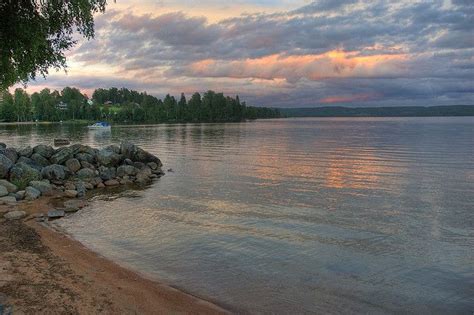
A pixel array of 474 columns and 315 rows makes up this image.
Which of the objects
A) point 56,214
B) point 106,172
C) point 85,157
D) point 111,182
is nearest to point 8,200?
point 56,214

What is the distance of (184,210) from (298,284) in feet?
38.4

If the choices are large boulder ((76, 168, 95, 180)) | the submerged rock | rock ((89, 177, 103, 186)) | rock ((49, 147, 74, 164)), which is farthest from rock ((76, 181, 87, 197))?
the submerged rock

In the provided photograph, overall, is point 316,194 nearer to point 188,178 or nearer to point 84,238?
point 188,178

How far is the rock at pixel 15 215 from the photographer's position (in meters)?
19.8

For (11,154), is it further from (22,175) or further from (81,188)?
(81,188)

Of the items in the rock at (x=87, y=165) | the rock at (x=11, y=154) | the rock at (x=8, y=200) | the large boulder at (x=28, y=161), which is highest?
the rock at (x=11, y=154)

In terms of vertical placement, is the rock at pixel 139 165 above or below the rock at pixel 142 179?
above

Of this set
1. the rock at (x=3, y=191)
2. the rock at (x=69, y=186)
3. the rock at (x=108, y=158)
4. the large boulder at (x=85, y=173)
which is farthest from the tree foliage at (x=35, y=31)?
the rock at (x=108, y=158)

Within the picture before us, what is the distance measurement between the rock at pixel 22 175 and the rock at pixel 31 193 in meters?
1.68

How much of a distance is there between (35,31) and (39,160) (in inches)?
965

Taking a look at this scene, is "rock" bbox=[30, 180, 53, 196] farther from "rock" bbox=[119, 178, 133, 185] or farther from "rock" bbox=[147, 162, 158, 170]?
"rock" bbox=[147, 162, 158, 170]

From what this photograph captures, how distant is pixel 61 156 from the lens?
3612 cm

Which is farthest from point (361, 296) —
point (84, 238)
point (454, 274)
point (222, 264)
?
point (84, 238)

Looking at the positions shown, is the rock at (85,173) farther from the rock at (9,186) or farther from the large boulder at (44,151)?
the rock at (9,186)
